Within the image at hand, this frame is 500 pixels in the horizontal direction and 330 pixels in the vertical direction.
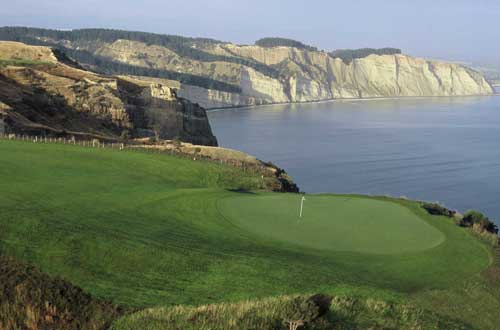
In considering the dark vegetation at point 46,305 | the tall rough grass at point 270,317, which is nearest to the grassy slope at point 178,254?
the dark vegetation at point 46,305

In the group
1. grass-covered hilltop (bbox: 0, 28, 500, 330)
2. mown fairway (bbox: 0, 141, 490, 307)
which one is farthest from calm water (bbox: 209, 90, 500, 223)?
mown fairway (bbox: 0, 141, 490, 307)

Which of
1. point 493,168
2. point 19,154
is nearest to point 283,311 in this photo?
point 19,154

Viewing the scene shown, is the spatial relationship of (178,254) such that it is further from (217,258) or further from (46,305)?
(46,305)

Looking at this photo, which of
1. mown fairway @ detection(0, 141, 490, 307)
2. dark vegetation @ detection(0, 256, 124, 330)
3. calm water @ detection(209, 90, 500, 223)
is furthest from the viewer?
calm water @ detection(209, 90, 500, 223)

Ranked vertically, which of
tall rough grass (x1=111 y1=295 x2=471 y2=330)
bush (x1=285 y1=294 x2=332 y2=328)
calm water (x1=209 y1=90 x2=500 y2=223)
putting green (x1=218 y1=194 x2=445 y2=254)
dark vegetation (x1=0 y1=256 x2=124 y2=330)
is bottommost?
calm water (x1=209 y1=90 x2=500 y2=223)

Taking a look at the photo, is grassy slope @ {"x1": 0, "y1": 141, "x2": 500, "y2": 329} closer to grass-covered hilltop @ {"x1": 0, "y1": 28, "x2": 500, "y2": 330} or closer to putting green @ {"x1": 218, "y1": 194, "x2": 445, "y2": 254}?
grass-covered hilltop @ {"x1": 0, "y1": 28, "x2": 500, "y2": 330}

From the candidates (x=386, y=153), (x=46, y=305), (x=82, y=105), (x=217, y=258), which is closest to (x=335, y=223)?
(x=217, y=258)

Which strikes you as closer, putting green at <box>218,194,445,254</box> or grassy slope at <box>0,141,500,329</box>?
grassy slope at <box>0,141,500,329</box>
